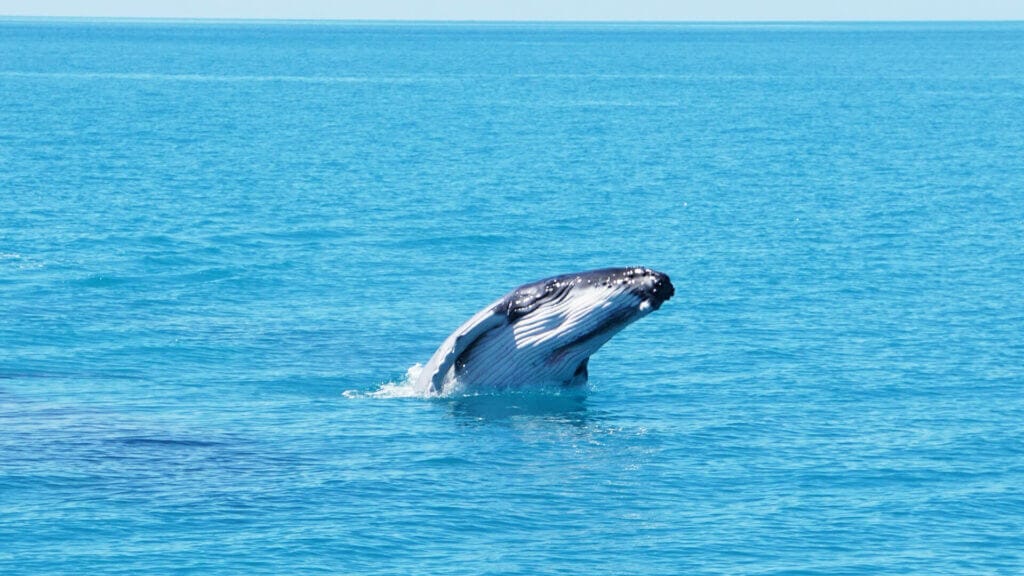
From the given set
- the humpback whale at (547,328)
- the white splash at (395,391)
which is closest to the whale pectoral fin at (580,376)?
the humpback whale at (547,328)

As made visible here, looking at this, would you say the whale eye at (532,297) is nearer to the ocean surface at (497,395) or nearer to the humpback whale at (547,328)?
the humpback whale at (547,328)

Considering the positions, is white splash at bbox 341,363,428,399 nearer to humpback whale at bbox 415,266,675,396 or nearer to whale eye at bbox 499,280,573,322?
humpback whale at bbox 415,266,675,396

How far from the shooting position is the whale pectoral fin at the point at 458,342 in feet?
104

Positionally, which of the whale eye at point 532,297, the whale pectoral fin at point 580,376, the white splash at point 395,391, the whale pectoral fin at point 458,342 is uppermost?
→ the whale eye at point 532,297

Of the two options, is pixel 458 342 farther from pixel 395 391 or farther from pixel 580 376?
pixel 395 391

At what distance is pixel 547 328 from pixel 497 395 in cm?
234

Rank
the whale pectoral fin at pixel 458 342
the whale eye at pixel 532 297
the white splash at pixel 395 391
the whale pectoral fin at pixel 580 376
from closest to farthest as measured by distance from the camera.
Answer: the whale eye at pixel 532 297 < the whale pectoral fin at pixel 458 342 < the whale pectoral fin at pixel 580 376 < the white splash at pixel 395 391

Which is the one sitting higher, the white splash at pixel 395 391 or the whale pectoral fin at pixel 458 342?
the whale pectoral fin at pixel 458 342

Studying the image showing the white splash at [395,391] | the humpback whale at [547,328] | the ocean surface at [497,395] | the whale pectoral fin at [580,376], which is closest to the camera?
the ocean surface at [497,395]

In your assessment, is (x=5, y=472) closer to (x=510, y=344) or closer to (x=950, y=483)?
(x=510, y=344)

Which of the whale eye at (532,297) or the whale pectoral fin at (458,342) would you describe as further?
the whale pectoral fin at (458,342)

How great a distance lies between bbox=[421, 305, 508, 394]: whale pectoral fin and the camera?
104ft

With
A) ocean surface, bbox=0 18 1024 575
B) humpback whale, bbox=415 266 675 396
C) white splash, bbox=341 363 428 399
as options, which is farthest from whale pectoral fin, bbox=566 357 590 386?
white splash, bbox=341 363 428 399

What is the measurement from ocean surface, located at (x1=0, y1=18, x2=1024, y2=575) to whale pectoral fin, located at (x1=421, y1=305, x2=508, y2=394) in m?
0.52
